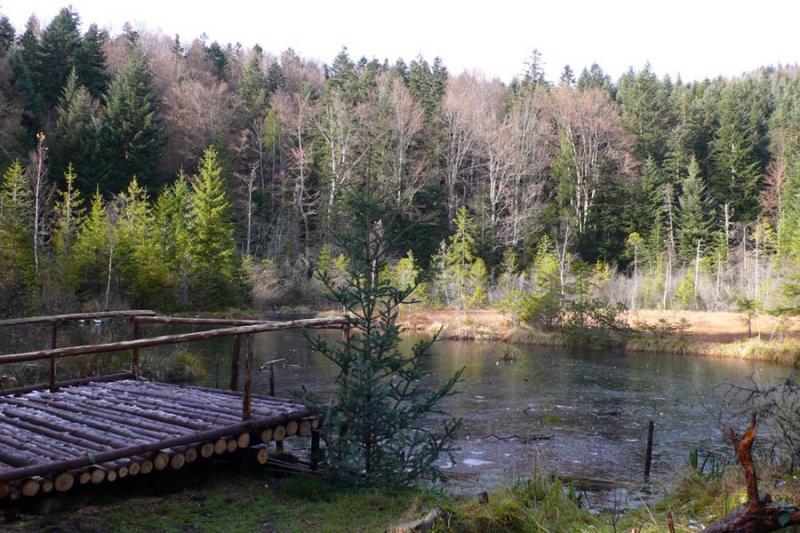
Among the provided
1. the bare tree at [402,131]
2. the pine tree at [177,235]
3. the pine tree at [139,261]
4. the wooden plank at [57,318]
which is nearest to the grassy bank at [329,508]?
the wooden plank at [57,318]

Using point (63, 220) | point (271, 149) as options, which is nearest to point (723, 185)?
point (271, 149)

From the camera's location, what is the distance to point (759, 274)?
4488cm

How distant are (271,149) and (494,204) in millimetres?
18650

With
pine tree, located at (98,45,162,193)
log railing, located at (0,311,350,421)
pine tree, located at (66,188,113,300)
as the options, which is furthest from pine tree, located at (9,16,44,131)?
log railing, located at (0,311,350,421)

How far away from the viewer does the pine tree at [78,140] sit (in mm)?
46969

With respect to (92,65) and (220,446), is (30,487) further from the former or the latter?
(92,65)

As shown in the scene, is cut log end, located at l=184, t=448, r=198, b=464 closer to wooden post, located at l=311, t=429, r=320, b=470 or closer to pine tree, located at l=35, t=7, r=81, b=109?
Result: wooden post, located at l=311, t=429, r=320, b=470

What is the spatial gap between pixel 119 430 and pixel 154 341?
94 cm

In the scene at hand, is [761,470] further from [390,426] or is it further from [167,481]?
[167,481]

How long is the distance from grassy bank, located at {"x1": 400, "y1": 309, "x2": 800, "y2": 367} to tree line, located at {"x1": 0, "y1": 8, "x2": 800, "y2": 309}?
370cm

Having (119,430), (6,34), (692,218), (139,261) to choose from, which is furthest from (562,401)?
(6,34)

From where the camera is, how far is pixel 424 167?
5919 centimetres

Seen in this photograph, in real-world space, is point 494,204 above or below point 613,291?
above

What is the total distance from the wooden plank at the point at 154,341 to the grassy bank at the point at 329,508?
4.41ft
